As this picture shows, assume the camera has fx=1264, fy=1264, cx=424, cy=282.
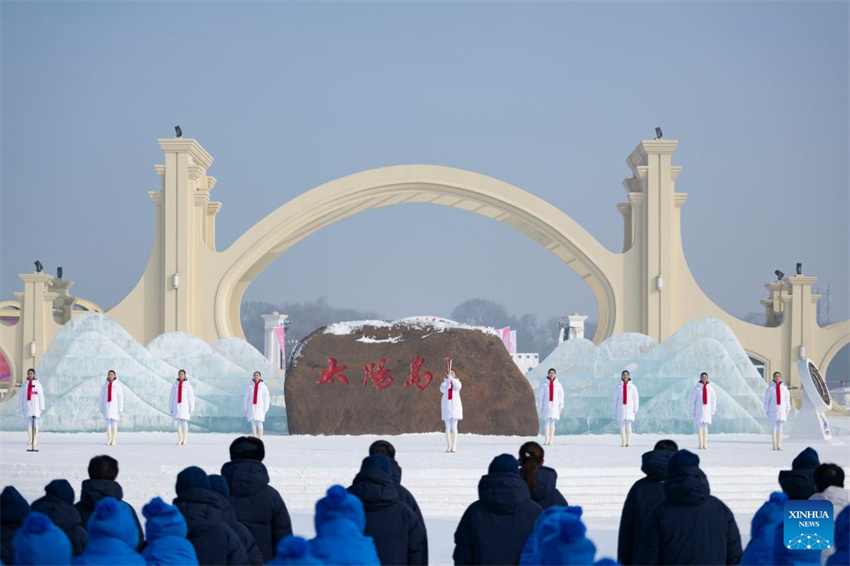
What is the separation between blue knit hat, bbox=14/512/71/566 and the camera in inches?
206

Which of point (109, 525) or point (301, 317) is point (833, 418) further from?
point (301, 317)

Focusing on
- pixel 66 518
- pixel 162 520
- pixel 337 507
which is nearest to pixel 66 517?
pixel 66 518

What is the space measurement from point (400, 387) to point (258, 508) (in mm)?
14307

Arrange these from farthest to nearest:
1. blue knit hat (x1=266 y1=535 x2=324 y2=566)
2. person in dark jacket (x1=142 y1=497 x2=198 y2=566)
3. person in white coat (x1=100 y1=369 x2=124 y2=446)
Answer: person in white coat (x1=100 y1=369 x2=124 y2=446) < person in dark jacket (x1=142 y1=497 x2=198 y2=566) < blue knit hat (x1=266 y1=535 x2=324 y2=566)

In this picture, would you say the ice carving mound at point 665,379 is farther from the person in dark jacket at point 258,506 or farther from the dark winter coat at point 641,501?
the person in dark jacket at point 258,506

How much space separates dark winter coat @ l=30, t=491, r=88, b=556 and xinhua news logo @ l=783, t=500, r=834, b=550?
3365 millimetres

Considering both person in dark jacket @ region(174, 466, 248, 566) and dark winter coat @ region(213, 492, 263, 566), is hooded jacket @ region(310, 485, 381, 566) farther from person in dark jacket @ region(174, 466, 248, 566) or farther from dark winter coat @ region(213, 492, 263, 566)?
dark winter coat @ region(213, 492, 263, 566)

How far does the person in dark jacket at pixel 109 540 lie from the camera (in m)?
5.20

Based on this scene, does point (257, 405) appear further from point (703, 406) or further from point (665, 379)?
point (665, 379)

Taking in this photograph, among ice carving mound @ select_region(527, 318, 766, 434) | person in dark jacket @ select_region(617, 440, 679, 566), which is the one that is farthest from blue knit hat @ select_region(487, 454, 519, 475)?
ice carving mound @ select_region(527, 318, 766, 434)

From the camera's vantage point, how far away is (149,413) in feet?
78.5

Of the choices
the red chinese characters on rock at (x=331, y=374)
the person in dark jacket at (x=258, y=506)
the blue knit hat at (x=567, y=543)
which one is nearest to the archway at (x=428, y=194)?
the red chinese characters on rock at (x=331, y=374)

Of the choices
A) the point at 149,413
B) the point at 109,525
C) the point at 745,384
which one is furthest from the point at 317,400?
the point at 109,525

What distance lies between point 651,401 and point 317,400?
6.43m
